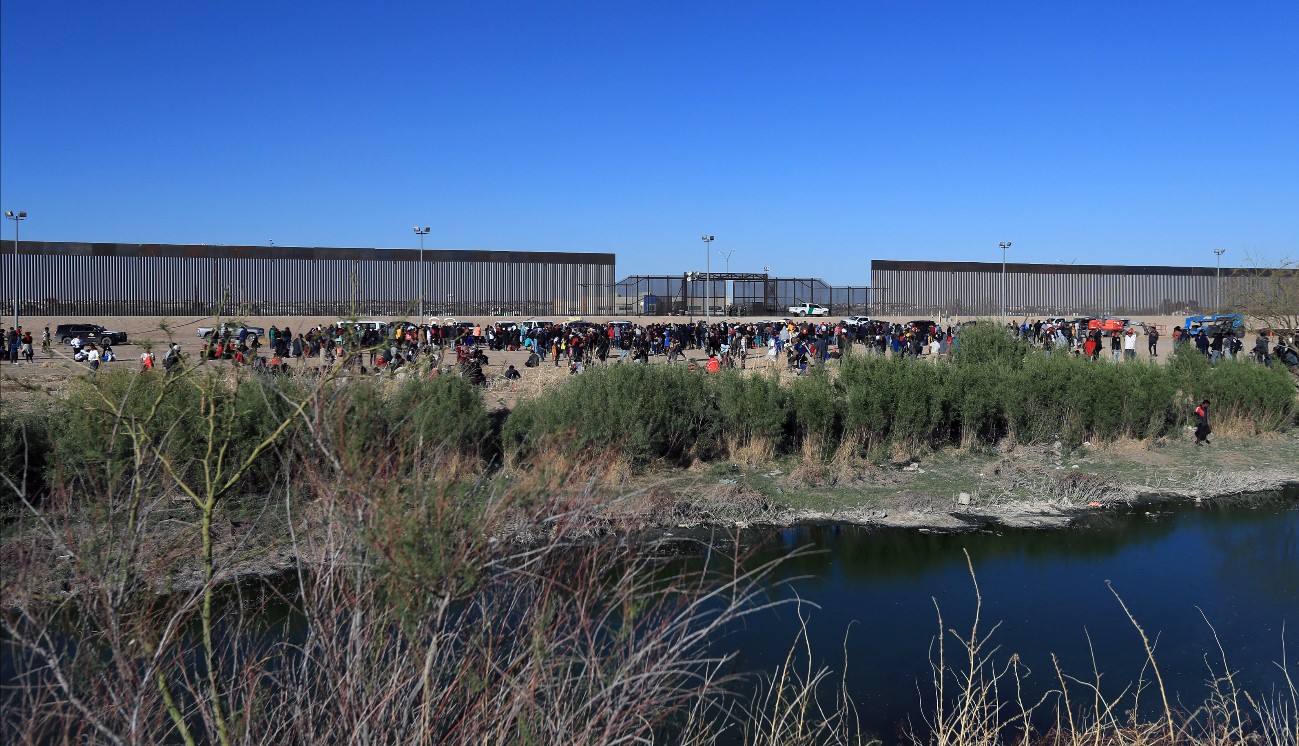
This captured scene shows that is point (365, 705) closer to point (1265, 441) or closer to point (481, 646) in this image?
point (481, 646)

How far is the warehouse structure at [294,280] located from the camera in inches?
2169

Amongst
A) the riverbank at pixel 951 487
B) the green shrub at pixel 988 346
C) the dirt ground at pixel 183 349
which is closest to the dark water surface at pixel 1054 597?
the riverbank at pixel 951 487

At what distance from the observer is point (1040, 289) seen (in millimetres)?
70062

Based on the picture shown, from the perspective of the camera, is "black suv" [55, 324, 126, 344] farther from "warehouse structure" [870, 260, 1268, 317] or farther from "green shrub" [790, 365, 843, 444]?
"warehouse structure" [870, 260, 1268, 317]

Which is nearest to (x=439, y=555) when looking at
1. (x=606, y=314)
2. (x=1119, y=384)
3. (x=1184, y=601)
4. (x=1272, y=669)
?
(x=1272, y=669)

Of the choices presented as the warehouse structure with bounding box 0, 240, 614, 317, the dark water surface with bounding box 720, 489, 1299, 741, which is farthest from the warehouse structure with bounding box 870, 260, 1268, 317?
the dark water surface with bounding box 720, 489, 1299, 741

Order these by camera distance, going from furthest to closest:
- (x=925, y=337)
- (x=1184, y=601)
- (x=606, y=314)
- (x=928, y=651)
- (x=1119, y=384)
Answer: (x=606, y=314)
(x=925, y=337)
(x=1119, y=384)
(x=1184, y=601)
(x=928, y=651)

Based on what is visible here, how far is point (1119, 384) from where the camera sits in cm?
2181

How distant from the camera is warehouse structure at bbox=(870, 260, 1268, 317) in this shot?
223 feet

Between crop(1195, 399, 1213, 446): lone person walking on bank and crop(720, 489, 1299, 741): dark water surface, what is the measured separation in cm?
449

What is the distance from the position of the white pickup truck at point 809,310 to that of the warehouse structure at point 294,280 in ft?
36.4

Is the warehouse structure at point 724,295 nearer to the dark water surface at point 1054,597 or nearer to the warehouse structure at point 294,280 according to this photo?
the warehouse structure at point 294,280

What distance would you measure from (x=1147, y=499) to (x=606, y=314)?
4649cm

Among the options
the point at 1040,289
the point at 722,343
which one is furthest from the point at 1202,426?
the point at 1040,289
